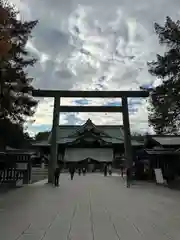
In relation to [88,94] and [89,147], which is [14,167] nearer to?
[88,94]

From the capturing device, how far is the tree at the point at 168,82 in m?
21.5

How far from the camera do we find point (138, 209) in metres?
12.4

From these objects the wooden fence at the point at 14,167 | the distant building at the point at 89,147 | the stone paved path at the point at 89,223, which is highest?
the distant building at the point at 89,147

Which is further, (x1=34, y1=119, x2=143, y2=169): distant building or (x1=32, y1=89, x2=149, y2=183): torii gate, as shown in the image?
(x1=34, y1=119, x2=143, y2=169): distant building

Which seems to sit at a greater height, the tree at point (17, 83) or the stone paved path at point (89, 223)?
the tree at point (17, 83)

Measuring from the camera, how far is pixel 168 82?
2272cm

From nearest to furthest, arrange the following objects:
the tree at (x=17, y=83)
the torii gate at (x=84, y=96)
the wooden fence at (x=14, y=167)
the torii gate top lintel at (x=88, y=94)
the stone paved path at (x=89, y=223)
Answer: the stone paved path at (x=89, y=223) → the tree at (x=17, y=83) → the wooden fence at (x=14, y=167) → the torii gate top lintel at (x=88, y=94) → the torii gate at (x=84, y=96)

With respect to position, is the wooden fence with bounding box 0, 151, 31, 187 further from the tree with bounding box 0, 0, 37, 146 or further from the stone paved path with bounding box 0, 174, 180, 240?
the stone paved path with bounding box 0, 174, 180, 240

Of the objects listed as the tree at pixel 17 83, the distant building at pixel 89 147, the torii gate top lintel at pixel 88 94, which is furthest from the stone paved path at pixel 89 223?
the distant building at pixel 89 147

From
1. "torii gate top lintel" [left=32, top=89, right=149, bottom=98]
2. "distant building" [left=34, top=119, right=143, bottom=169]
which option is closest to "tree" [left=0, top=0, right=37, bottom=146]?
"torii gate top lintel" [left=32, top=89, right=149, bottom=98]

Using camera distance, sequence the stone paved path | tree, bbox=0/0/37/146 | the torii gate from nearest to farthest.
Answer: the stone paved path, tree, bbox=0/0/37/146, the torii gate

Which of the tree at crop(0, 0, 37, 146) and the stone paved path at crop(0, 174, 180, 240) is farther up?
the tree at crop(0, 0, 37, 146)

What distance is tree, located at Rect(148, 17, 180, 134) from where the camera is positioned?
2147 cm

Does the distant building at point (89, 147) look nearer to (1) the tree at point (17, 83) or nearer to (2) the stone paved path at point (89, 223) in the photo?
(1) the tree at point (17, 83)
